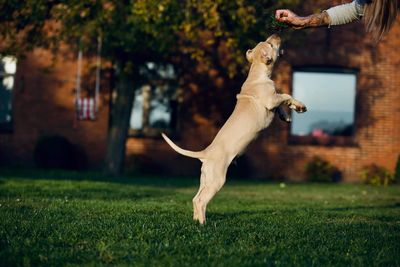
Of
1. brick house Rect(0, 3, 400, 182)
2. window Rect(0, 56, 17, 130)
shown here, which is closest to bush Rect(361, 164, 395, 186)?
brick house Rect(0, 3, 400, 182)

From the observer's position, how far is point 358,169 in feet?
56.4

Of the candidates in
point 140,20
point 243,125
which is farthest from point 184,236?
point 140,20

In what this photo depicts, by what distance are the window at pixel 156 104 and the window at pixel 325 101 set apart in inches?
147

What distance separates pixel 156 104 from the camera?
17.3 metres

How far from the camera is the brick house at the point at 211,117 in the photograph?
1705cm

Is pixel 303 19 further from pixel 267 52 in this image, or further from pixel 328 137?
pixel 328 137

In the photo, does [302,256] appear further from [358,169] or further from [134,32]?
[358,169]

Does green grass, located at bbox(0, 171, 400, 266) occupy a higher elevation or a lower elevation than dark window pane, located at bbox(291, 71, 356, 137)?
lower

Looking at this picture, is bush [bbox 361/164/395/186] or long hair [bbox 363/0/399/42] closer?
long hair [bbox 363/0/399/42]

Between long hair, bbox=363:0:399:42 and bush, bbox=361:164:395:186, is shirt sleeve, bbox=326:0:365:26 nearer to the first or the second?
long hair, bbox=363:0:399:42

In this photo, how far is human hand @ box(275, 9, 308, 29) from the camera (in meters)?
5.88

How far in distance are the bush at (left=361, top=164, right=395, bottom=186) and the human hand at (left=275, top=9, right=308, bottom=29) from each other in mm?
→ 11545

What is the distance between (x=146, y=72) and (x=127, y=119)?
2796mm

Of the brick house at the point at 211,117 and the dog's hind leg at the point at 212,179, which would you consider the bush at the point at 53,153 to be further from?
the dog's hind leg at the point at 212,179
